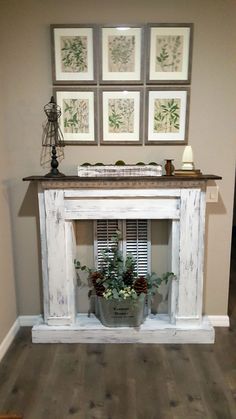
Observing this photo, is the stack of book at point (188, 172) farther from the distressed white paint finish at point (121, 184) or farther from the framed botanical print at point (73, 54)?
the framed botanical print at point (73, 54)

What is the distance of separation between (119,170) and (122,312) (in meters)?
1.02

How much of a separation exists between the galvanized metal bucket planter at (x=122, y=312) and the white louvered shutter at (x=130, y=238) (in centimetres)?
29

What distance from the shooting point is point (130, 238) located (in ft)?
7.81

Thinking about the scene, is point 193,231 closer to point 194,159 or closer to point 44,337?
point 194,159

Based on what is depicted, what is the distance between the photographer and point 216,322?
2.50m

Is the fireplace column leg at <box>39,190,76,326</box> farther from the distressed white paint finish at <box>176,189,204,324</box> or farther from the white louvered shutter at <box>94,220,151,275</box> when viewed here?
the distressed white paint finish at <box>176,189,204,324</box>

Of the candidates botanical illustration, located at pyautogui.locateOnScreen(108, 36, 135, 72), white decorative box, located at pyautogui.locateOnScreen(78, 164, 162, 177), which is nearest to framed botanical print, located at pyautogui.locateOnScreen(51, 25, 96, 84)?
botanical illustration, located at pyautogui.locateOnScreen(108, 36, 135, 72)

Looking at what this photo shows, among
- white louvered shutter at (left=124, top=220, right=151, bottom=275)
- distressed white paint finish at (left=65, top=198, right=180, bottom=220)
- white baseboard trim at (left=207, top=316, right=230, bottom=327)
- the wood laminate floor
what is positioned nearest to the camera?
the wood laminate floor

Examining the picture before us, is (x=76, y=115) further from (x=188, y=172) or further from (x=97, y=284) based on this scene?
(x=97, y=284)

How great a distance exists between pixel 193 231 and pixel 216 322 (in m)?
0.86

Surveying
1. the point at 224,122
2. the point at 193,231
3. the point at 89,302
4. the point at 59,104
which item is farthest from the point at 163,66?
the point at 89,302

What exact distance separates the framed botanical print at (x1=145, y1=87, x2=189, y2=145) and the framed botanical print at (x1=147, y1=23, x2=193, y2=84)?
75 millimetres

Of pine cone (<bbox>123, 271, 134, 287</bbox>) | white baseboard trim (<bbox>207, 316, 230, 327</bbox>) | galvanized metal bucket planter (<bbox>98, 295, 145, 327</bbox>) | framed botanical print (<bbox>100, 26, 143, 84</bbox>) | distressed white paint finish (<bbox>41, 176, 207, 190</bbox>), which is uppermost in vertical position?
framed botanical print (<bbox>100, 26, 143, 84</bbox>)

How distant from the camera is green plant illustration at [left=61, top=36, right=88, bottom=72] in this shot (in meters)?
2.15
